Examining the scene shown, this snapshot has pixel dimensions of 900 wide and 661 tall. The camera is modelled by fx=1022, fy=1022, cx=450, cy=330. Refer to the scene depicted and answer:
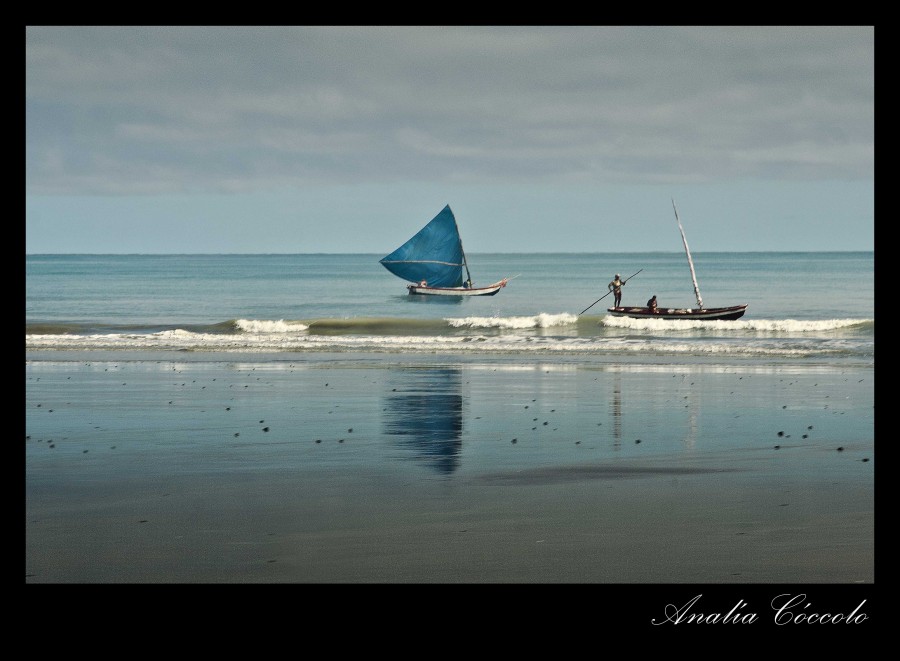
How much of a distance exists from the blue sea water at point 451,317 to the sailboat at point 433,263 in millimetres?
1315

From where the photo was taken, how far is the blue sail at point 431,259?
6619 centimetres

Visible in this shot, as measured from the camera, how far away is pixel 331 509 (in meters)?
8.26

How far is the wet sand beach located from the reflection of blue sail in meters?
0.05

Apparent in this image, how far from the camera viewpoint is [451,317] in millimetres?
52500

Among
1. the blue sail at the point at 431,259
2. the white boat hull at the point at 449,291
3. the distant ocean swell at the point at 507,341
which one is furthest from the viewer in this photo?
the white boat hull at the point at 449,291

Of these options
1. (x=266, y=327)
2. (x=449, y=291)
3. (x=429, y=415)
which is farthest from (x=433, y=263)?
(x=429, y=415)

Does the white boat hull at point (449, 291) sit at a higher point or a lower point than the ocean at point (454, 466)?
higher

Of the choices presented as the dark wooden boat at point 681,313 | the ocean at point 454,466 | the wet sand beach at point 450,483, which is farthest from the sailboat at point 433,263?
the wet sand beach at point 450,483

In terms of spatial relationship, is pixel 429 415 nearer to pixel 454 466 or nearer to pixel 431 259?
pixel 454 466

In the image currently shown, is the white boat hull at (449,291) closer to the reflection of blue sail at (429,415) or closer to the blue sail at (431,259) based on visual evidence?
the blue sail at (431,259)

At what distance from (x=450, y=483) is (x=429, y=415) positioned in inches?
166
